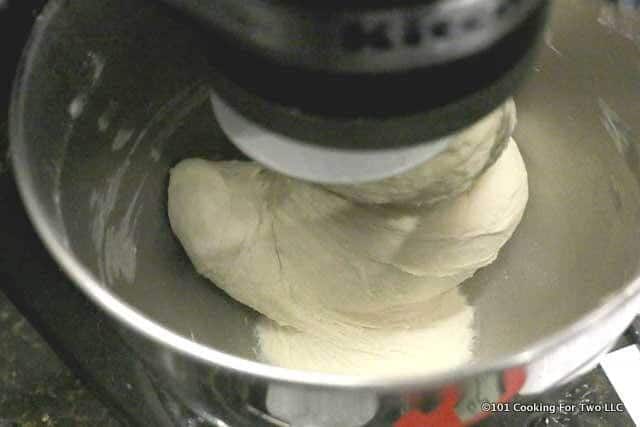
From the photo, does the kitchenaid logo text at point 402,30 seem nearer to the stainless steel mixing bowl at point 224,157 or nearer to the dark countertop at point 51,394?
the stainless steel mixing bowl at point 224,157

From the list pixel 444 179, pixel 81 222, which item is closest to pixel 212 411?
pixel 81 222

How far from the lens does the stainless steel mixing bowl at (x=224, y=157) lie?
1.60ft

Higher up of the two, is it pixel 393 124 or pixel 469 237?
pixel 393 124

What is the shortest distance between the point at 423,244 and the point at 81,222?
36cm

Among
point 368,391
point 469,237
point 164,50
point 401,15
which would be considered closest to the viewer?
point 401,15

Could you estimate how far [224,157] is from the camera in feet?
2.77

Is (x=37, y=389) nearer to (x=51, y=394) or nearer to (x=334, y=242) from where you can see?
(x=51, y=394)

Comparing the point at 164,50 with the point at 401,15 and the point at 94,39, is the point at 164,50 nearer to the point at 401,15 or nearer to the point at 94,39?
the point at 94,39

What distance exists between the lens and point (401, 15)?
0.33 meters

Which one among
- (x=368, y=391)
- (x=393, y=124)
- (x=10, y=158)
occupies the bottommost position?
(x=10, y=158)

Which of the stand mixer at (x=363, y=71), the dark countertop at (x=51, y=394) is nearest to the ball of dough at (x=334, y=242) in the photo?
the dark countertop at (x=51, y=394)

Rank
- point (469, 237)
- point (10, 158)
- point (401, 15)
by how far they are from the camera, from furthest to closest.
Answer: point (469, 237) → point (10, 158) → point (401, 15)

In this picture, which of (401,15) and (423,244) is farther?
(423,244)

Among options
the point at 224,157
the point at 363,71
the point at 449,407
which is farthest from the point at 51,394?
the point at 363,71
